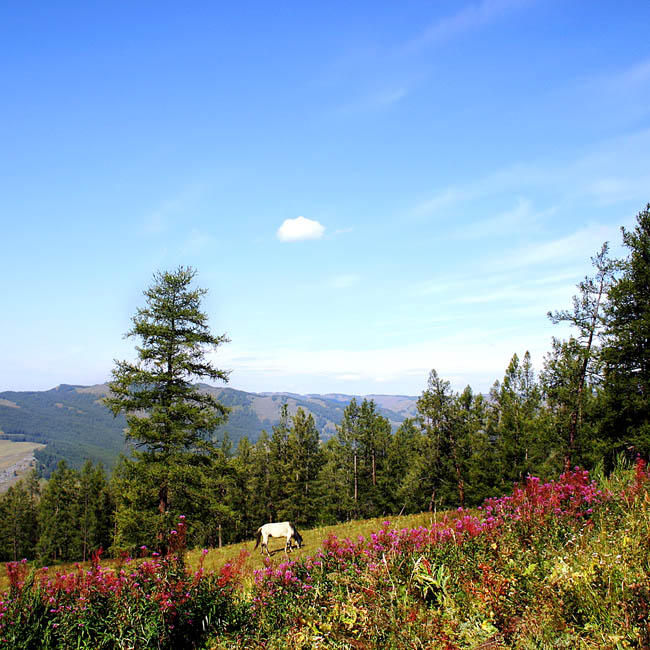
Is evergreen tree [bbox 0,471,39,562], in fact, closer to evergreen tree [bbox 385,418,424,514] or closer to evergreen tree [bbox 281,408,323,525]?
evergreen tree [bbox 281,408,323,525]

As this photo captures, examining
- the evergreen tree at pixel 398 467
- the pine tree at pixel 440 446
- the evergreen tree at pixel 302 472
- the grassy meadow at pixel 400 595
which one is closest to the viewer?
the grassy meadow at pixel 400 595

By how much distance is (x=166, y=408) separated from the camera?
17484mm

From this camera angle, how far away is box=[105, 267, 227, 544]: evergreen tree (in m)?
16.8

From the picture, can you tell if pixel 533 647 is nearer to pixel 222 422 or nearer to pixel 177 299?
pixel 222 422

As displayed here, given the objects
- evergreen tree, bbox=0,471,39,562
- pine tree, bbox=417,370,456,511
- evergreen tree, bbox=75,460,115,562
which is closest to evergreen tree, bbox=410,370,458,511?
pine tree, bbox=417,370,456,511

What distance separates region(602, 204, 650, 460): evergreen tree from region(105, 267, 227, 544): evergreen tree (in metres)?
17.0

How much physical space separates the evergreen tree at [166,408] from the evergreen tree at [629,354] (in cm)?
1702

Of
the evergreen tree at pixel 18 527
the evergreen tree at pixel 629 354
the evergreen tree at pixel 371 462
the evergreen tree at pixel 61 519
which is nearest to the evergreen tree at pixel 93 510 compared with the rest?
the evergreen tree at pixel 61 519

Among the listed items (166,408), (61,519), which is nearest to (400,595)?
(166,408)

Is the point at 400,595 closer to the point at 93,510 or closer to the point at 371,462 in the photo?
the point at 371,462

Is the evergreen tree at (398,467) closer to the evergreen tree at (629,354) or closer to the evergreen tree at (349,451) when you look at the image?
the evergreen tree at (349,451)

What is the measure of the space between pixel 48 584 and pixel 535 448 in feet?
104

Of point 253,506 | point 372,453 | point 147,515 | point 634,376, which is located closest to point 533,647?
point 147,515

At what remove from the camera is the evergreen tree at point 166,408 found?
16766mm
